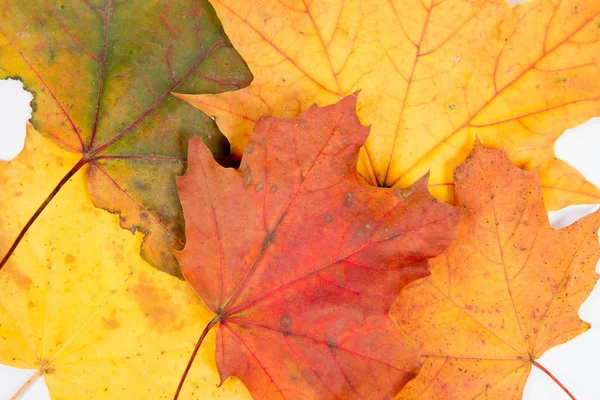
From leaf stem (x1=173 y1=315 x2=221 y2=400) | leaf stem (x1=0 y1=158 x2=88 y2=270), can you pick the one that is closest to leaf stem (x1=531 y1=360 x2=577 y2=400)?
leaf stem (x1=173 y1=315 x2=221 y2=400)

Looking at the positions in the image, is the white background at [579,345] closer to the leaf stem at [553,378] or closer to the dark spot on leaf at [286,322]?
the leaf stem at [553,378]

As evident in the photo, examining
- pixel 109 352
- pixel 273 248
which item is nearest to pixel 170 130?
pixel 273 248

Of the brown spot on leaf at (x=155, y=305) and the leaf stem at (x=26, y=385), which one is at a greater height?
the brown spot on leaf at (x=155, y=305)

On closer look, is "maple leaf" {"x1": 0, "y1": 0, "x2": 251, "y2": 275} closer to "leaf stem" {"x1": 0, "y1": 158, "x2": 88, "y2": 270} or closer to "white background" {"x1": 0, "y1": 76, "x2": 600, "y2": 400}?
"leaf stem" {"x1": 0, "y1": 158, "x2": 88, "y2": 270}

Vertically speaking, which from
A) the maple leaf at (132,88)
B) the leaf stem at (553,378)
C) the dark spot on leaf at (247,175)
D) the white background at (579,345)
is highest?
the maple leaf at (132,88)

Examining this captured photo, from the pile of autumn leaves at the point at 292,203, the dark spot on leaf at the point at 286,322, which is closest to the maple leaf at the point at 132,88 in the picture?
the pile of autumn leaves at the point at 292,203

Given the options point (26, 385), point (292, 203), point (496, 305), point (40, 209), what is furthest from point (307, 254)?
point (26, 385)
